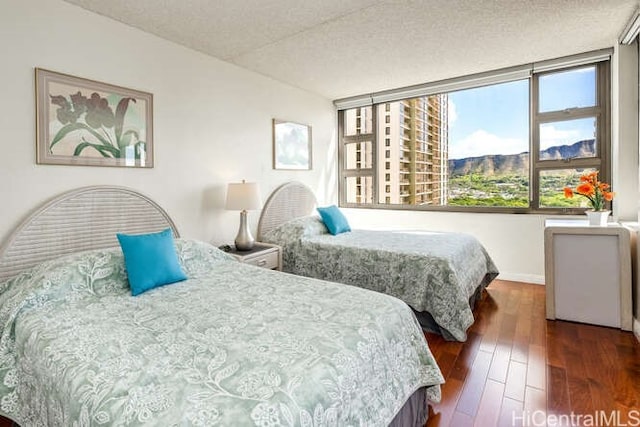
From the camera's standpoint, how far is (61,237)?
2.22 meters

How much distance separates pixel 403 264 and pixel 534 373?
1.13 meters

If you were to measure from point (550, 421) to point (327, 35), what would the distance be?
3.02 meters

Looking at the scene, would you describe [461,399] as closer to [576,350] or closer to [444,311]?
[444,311]

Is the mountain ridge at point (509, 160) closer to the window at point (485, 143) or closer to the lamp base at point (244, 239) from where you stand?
the window at point (485, 143)

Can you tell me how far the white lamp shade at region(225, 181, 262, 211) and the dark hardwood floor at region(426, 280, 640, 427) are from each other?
6.29 ft

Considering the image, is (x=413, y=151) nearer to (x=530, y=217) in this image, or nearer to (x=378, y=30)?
(x=530, y=217)

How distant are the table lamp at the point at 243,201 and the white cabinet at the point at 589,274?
8.59 ft

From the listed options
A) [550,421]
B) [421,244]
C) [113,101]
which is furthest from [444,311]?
[113,101]

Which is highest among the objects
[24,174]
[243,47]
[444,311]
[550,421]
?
[243,47]

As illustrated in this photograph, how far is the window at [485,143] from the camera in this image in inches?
141

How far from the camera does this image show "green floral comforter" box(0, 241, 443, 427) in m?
0.99

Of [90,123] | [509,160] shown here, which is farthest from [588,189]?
[90,123]

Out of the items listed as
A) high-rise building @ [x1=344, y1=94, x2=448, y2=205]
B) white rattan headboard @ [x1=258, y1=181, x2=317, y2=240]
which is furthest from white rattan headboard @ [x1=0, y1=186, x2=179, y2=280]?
high-rise building @ [x1=344, y1=94, x2=448, y2=205]

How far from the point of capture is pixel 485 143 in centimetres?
417
